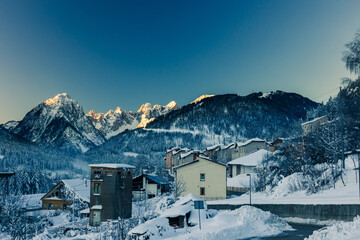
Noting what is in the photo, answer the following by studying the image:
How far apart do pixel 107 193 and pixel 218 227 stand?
30514 millimetres

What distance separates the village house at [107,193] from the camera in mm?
46531

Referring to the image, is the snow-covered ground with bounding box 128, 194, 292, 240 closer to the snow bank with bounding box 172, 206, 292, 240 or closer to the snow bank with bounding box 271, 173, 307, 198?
the snow bank with bounding box 172, 206, 292, 240

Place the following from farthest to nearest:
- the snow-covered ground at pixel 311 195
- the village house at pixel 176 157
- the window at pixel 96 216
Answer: the village house at pixel 176 157 < the window at pixel 96 216 < the snow-covered ground at pixel 311 195

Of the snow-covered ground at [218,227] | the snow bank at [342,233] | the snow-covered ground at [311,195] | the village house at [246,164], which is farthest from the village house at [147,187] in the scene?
the snow bank at [342,233]

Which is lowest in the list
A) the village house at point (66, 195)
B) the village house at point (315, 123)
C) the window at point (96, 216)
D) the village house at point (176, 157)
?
the window at point (96, 216)

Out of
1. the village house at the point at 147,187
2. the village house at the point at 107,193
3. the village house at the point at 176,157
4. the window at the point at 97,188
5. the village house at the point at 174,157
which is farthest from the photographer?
the village house at the point at 174,157

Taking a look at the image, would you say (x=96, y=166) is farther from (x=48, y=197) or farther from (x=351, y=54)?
(x=351, y=54)

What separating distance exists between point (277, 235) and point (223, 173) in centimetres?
Answer: 3187

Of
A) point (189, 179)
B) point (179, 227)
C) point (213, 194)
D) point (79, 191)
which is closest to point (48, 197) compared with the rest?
point (79, 191)

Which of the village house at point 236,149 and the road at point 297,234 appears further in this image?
the village house at point 236,149

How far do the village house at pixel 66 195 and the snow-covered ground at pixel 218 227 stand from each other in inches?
1532

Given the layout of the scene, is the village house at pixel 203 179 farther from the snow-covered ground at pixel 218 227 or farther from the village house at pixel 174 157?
the village house at pixel 174 157

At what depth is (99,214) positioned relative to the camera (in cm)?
4631

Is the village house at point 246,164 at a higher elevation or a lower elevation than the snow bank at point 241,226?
higher
